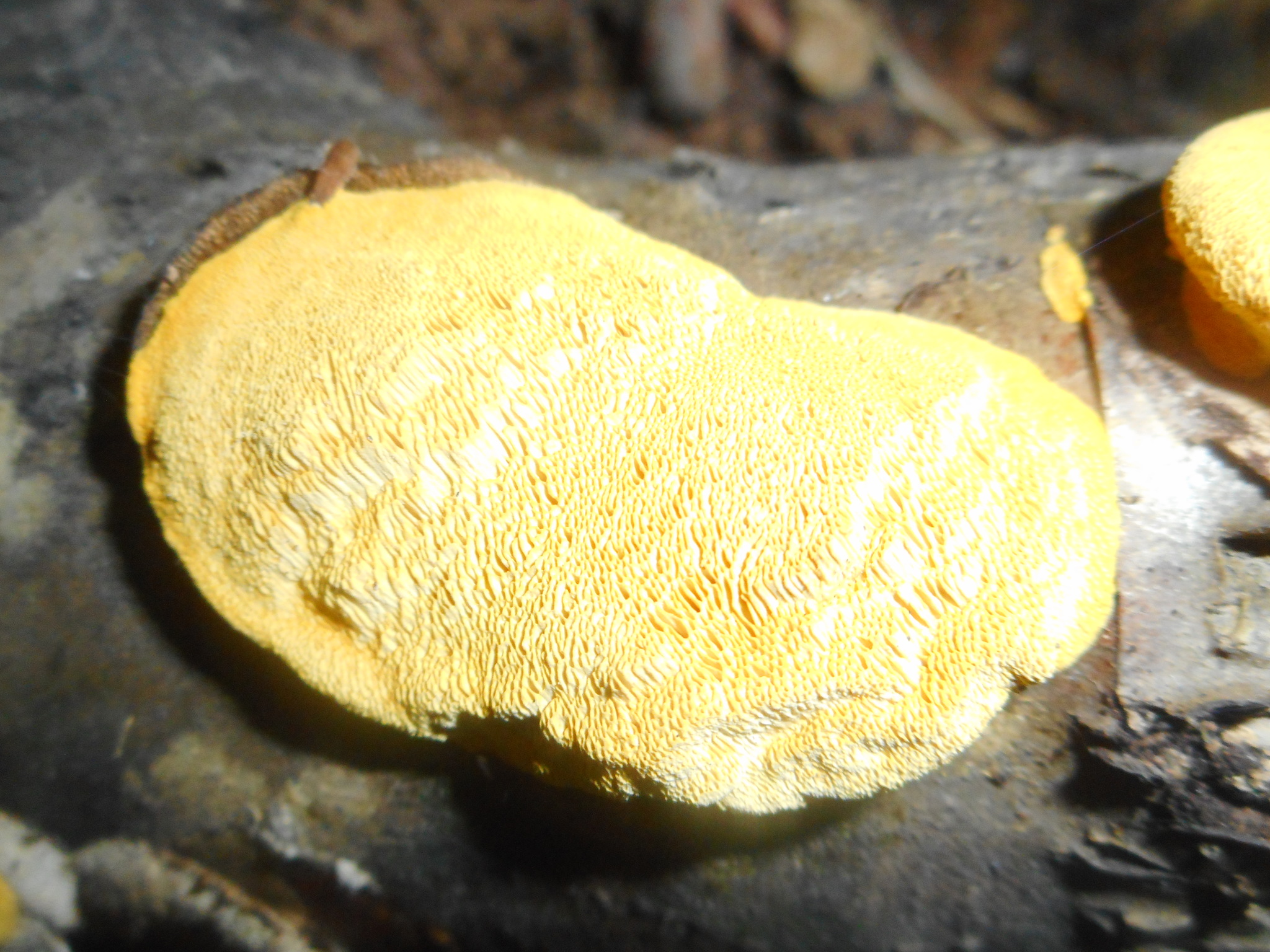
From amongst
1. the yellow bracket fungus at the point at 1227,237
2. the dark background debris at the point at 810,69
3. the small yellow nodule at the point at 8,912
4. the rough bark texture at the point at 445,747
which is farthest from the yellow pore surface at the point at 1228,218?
the dark background debris at the point at 810,69

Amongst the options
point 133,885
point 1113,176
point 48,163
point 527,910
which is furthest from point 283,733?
point 1113,176

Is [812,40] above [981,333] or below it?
above

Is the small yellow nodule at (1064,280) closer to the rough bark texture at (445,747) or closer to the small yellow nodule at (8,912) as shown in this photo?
the rough bark texture at (445,747)

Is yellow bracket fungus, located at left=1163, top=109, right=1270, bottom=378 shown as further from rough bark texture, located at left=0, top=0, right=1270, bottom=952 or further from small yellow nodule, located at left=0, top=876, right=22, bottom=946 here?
small yellow nodule, located at left=0, top=876, right=22, bottom=946

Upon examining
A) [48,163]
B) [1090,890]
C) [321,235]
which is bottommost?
[1090,890]

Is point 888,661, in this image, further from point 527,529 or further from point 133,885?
point 133,885

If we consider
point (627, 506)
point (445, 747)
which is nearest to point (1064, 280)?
point (627, 506)
